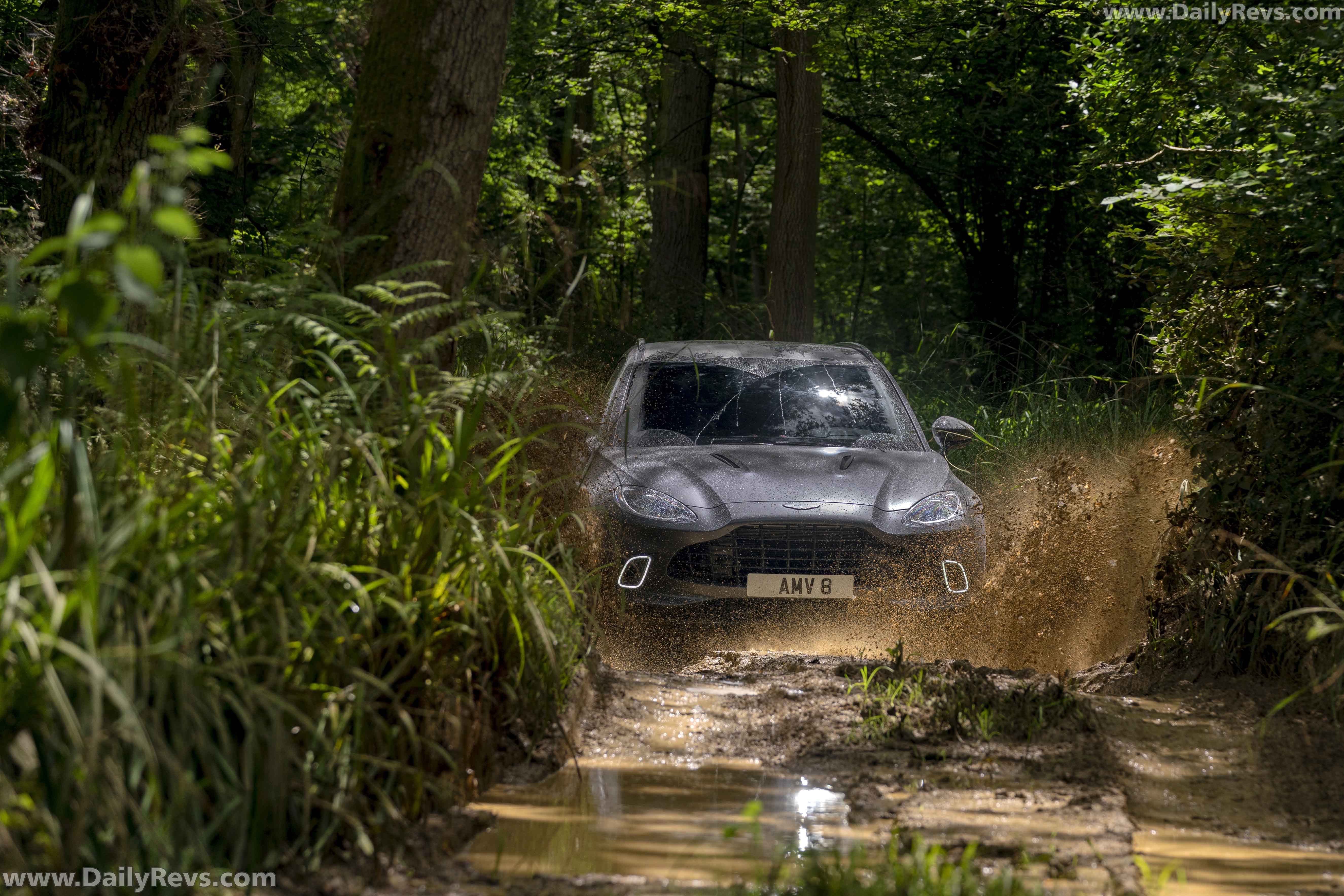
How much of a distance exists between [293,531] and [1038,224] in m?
19.2

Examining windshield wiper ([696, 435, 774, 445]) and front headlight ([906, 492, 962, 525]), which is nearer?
front headlight ([906, 492, 962, 525])

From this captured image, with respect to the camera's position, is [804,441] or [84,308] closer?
[84,308]

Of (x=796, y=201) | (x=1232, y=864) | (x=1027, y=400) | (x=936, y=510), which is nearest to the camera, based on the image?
(x=1232, y=864)

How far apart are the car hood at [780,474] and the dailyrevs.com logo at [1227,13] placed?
269 centimetres

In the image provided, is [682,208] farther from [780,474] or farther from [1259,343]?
[1259,343]

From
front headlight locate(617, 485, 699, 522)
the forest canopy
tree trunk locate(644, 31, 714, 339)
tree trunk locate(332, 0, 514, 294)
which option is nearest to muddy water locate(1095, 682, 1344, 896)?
the forest canopy

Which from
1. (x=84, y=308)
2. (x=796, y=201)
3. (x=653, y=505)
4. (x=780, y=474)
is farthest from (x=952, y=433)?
(x=796, y=201)

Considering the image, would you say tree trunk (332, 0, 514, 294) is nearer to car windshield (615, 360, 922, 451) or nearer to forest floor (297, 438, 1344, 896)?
forest floor (297, 438, 1344, 896)

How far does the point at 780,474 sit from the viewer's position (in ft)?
21.0

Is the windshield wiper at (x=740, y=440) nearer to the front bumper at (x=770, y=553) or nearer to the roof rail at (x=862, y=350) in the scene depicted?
the front bumper at (x=770, y=553)

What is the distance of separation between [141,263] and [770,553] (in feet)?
13.8

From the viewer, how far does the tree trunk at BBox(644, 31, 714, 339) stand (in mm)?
16781

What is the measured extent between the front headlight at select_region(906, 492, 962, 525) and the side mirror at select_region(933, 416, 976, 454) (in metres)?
0.56

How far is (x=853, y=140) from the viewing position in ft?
73.6
